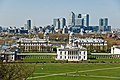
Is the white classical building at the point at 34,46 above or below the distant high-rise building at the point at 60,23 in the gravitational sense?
below

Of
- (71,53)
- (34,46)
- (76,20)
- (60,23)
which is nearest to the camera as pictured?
(71,53)

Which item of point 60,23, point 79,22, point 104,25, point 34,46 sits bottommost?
point 34,46

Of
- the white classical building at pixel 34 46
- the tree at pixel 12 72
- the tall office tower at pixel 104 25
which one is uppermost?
the tall office tower at pixel 104 25

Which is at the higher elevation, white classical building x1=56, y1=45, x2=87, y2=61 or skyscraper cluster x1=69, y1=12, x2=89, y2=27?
skyscraper cluster x1=69, y1=12, x2=89, y2=27

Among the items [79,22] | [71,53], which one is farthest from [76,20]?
[71,53]

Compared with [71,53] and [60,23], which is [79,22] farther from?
[71,53]

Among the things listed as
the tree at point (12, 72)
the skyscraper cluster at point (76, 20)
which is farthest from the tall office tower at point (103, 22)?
the tree at point (12, 72)

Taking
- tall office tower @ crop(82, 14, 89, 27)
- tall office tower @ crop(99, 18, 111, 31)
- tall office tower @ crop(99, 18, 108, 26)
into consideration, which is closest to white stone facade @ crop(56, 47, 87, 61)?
tall office tower @ crop(99, 18, 111, 31)

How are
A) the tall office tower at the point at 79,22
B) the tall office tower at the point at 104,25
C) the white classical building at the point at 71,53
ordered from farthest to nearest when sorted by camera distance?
1. the tall office tower at the point at 104,25
2. the tall office tower at the point at 79,22
3. the white classical building at the point at 71,53

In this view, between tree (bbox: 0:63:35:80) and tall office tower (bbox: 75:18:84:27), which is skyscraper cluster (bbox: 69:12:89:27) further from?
tree (bbox: 0:63:35:80)

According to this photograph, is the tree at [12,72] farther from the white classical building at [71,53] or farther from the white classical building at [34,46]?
the white classical building at [34,46]

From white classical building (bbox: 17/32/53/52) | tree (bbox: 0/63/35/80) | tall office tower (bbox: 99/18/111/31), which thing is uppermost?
tall office tower (bbox: 99/18/111/31)

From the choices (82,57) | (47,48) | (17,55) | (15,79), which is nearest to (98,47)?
(47,48)

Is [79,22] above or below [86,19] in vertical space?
below
